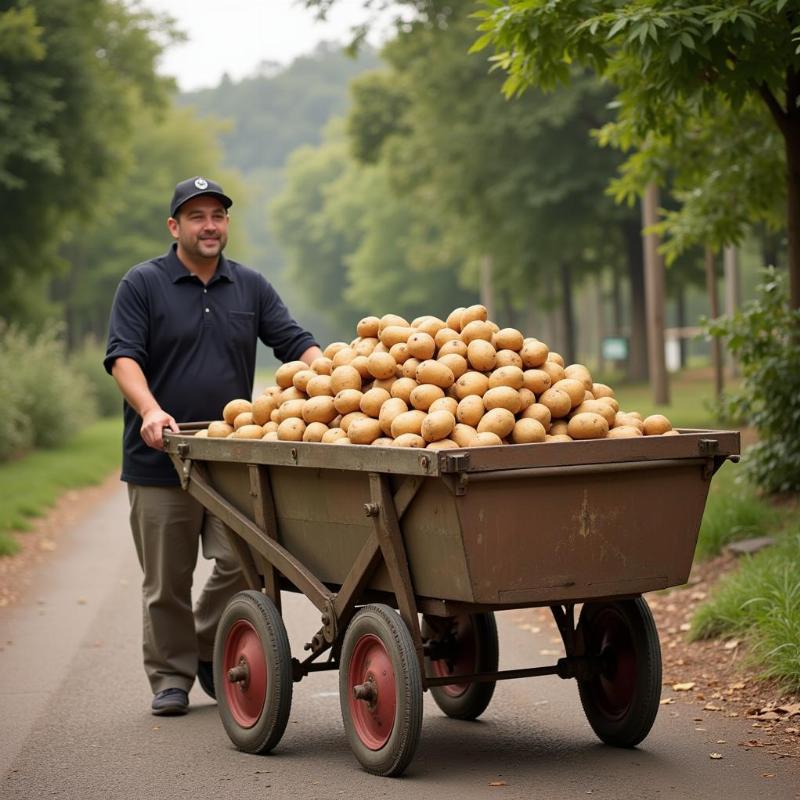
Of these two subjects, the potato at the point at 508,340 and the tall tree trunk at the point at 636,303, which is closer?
the potato at the point at 508,340

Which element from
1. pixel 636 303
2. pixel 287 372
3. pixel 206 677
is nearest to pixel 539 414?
pixel 287 372

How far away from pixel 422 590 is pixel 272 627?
84cm

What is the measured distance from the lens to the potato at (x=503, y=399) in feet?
18.2

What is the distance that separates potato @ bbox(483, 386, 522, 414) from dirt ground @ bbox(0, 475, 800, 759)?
1.70m

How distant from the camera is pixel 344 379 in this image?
240 inches

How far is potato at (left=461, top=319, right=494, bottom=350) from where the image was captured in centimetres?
599

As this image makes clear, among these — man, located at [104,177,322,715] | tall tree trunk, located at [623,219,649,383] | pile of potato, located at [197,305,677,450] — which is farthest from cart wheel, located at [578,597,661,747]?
tall tree trunk, located at [623,219,649,383]

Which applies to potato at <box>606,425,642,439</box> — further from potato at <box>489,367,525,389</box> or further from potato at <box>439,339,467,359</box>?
potato at <box>439,339,467,359</box>

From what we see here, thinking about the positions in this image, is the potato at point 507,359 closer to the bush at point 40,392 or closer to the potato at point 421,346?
the potato at point 421,346

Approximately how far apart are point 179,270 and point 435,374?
2022 mm

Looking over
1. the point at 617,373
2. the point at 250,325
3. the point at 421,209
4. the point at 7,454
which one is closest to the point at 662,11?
the point at 250,325

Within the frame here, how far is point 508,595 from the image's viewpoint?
5289 millimetres

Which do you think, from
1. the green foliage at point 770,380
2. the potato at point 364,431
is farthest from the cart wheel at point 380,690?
the green foliage at point 770,380

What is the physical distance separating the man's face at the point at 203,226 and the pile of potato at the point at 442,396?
1.03 metres
